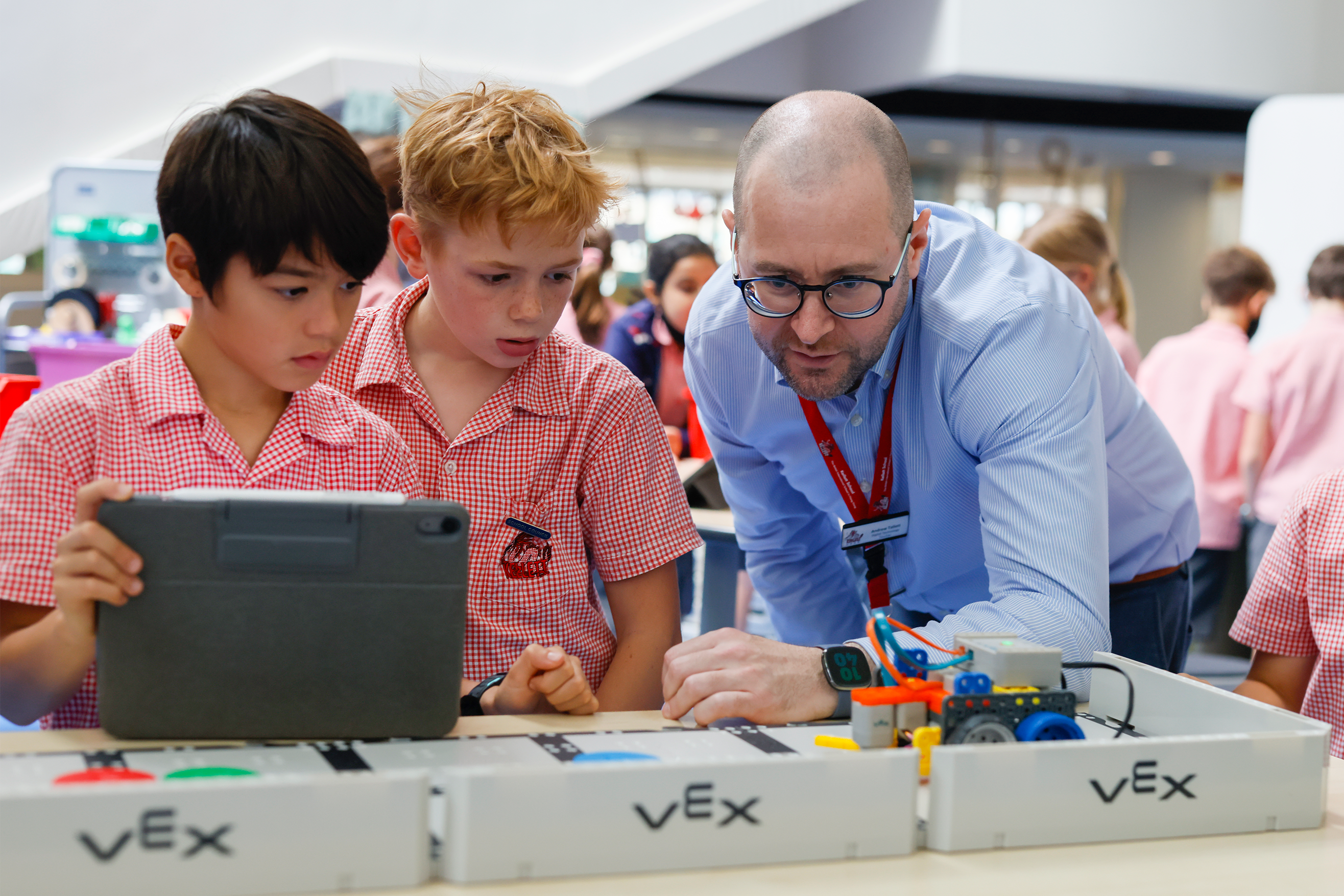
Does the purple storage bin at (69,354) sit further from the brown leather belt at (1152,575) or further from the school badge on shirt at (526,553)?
the brown leather belt at (1152,575)

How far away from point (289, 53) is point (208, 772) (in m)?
5.93

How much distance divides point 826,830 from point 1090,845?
212 mm

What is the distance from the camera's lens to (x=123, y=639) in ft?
3.12

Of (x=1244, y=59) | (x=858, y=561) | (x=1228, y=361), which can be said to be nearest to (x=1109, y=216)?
(x=1244, y=59)

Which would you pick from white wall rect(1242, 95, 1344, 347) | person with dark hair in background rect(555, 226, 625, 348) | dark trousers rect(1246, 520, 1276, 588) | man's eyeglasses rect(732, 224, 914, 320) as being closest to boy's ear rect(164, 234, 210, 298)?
man's eyeglasses rect(732, 224, 914, 320)

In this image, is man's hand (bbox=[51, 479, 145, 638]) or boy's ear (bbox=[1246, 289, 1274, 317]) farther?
boy's ear (bbox=[1246, 289, 1274, 317])

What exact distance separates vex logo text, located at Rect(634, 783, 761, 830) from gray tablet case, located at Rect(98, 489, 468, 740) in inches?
10.1

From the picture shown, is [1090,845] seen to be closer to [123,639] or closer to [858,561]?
[123,639]

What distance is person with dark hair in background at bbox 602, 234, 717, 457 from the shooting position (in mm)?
4148

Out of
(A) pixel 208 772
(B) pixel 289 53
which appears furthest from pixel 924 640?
(B) pixel 289 53

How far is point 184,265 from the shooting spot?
3.99ft

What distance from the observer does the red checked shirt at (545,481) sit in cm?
142

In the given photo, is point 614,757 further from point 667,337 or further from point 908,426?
point 667,337

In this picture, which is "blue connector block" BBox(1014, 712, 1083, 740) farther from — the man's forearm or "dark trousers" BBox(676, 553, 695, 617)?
"dark trousers" BBox(676, 553, 695, 617)
